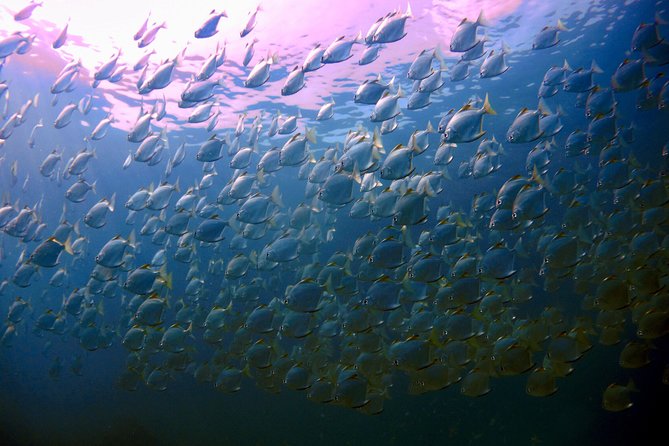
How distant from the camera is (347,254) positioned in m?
9.61

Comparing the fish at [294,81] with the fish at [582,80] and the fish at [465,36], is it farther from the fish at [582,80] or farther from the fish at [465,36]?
the fish at [582,80]

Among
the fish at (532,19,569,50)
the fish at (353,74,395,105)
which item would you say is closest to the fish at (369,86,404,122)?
the fish at (353,74,395,105)

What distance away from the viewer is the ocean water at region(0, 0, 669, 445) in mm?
7812

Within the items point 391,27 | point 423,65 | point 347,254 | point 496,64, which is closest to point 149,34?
point 391,27

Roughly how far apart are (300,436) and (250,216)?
13.5m

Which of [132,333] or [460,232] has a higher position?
[460,232]

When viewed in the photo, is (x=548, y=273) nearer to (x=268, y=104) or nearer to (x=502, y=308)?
(x=502, y=308)

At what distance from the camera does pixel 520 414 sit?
15680 millimetres

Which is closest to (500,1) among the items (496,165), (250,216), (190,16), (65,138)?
(496,165)

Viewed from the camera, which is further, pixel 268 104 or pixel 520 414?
pixel 268 104

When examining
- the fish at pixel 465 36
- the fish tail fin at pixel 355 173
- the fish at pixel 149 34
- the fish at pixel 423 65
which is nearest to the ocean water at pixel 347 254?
the fish tail fin at pixel 355 173

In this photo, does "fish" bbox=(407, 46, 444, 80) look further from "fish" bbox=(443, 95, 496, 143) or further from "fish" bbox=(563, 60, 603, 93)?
"fish" bbox=(563, 60, 603, 93)

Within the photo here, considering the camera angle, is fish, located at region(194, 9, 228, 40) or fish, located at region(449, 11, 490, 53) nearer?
fish, located at region(449, 11, 490, 53)

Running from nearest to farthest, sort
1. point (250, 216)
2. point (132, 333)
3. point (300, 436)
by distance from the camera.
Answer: point (250, 216)
point (132, 333)
point (300, 436)
